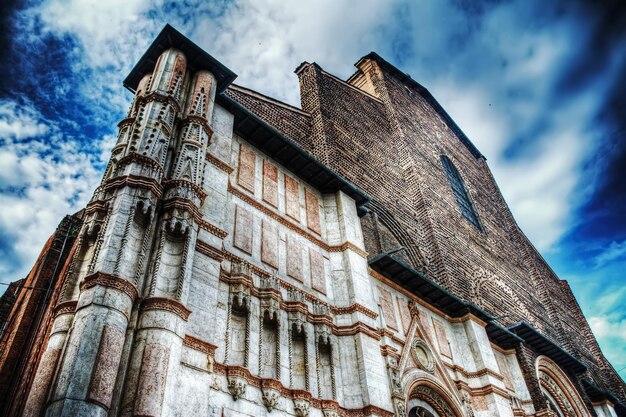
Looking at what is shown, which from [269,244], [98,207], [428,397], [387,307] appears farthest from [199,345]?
[428,397]

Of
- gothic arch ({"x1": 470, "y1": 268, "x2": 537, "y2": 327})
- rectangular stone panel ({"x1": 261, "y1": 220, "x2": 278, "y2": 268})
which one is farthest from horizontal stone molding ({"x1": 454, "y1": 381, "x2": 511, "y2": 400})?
rectangular stone panel ({"x1": 261, "y1": 220, "x2": 278, "y2": 268})

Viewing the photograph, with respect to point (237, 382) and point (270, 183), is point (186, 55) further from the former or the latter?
point (237, 382)

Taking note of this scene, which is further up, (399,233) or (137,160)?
(399,233)

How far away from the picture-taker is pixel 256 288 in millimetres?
9914

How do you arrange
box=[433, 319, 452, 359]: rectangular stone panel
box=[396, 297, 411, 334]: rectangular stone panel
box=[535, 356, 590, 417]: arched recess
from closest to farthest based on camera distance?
1. box=[396, 297, 411, 334]: rectangular stone panel
2. box=[433, 319, 452, 359]: rectangular stone panel
3. box=[535, 356, 590, 417]: arched recess

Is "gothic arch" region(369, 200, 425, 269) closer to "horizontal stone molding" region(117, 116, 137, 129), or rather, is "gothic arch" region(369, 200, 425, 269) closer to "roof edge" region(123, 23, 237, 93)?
"roof edge" region(123, 23, 237, 93)

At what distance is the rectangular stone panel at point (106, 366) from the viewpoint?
620 cm

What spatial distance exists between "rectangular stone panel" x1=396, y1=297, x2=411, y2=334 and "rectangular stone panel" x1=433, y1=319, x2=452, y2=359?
1398mm

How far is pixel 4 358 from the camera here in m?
12.3

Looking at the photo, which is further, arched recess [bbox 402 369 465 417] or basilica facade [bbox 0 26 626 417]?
arched recess [bbox 402 369 465 417]

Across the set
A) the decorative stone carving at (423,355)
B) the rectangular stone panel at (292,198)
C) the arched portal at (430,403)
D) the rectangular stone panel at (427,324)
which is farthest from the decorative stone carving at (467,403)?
the rectangular stone panel at (292,198)

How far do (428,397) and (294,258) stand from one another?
17.3 ft

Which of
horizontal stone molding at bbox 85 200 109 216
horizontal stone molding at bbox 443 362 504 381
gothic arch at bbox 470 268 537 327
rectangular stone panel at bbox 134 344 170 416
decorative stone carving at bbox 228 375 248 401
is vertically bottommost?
rectangular stone panel at bbox 134 344 170 416

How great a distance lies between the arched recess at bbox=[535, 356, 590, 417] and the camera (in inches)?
712
